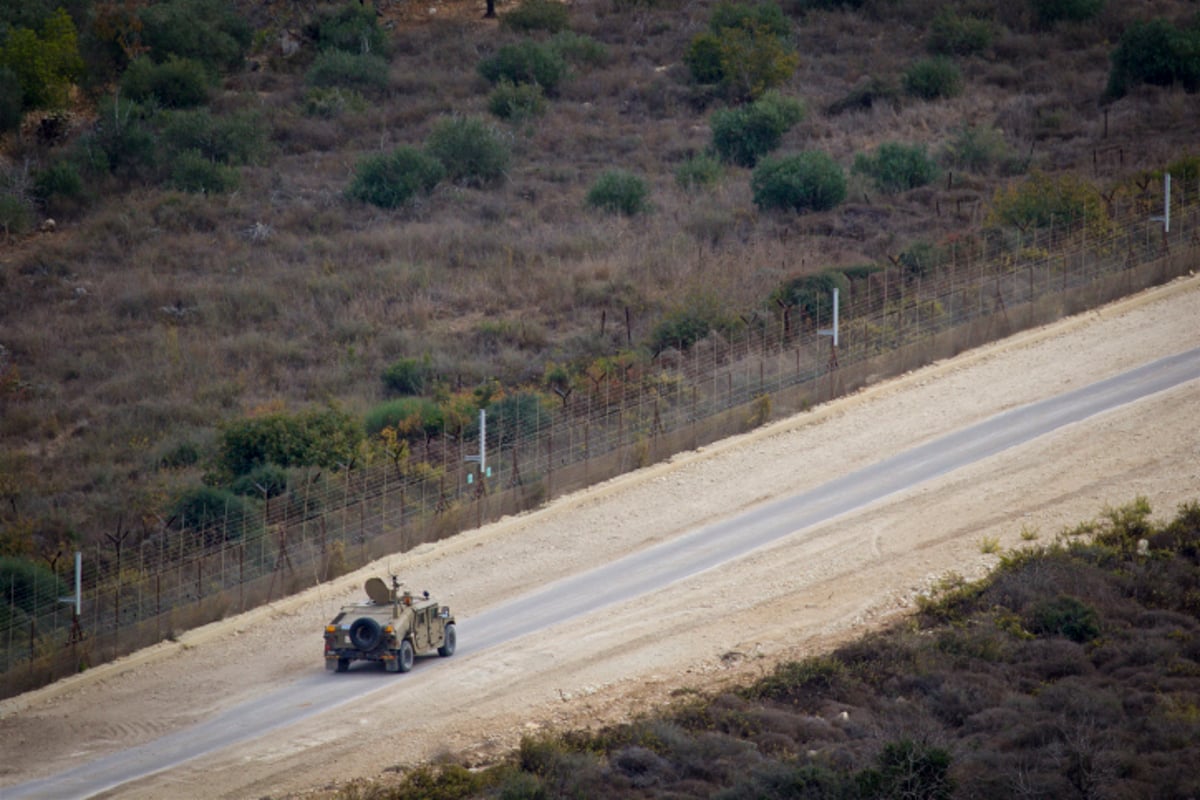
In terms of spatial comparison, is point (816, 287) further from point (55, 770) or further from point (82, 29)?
point (82, 29)

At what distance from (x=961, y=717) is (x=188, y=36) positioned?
57.1 m

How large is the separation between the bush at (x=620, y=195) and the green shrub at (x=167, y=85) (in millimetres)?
21757

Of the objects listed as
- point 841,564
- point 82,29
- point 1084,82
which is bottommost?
point 841,564

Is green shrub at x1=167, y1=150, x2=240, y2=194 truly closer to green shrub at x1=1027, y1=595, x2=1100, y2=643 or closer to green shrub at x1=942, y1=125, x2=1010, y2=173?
green shrub at x1=942, y1=125, x2=1010, y2=173

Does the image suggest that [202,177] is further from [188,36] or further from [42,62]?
[188,36]

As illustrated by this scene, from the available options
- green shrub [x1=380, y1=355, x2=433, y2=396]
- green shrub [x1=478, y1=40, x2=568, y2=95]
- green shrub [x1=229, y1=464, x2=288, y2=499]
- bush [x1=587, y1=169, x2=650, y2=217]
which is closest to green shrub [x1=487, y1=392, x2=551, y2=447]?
green shrub [x1=229, y1=464, x2=288, y2=499]

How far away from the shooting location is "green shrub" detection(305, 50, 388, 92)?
6962cm

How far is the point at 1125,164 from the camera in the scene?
170 ft

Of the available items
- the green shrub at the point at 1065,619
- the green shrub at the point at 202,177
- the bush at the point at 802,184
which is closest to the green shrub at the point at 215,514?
the green shrub at the point at 1065,619

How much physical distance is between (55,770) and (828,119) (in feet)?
156

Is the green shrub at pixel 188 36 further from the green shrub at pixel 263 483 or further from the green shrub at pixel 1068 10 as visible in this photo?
the green shrub at pixel 263 483

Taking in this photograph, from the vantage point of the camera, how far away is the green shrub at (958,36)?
231 ft

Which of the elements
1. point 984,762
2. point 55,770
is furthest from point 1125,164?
point 55,770

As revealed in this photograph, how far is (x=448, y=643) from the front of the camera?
83.1 feet
